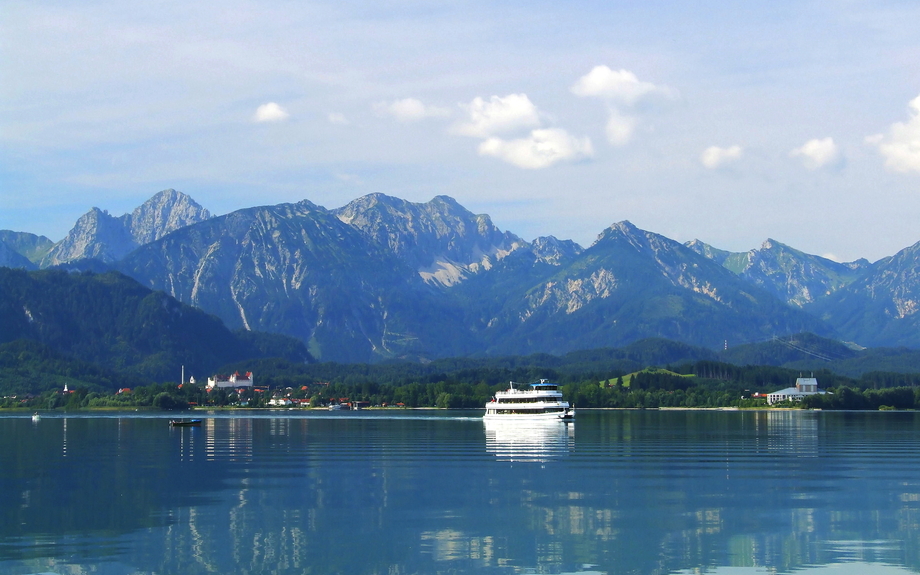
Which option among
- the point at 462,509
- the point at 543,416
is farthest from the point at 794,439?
the point at 462,509

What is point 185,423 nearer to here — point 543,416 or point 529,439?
point 543,416

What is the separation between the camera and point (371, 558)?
56969 mm

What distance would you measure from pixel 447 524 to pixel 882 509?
101 feet

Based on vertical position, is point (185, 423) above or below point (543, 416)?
below

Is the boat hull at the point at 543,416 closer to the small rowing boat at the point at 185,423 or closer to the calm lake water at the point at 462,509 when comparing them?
the small rowing boat at the point at 185,423

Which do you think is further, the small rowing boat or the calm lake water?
the small rowing boat

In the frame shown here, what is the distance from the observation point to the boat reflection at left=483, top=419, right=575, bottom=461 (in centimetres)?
11919

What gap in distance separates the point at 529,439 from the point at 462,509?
76.2 metres

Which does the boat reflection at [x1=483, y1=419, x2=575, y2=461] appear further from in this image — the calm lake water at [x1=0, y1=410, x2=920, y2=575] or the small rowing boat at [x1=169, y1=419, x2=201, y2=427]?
the small rowing boat at [x1=169, y1=419, x2=201, y2=427]

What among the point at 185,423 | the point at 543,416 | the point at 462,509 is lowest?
the point at 185,423

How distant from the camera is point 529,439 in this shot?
148875mm

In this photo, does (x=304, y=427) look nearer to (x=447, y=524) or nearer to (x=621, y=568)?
(x=447, y=524)

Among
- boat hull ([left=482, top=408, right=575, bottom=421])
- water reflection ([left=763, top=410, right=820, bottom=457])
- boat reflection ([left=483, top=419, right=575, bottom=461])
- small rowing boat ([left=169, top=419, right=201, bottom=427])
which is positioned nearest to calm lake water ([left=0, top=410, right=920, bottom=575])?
water reflection ([left=763, top=410, right=820, bottom=457])

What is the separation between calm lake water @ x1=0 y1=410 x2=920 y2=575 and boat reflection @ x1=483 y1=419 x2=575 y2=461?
157 centimetres
